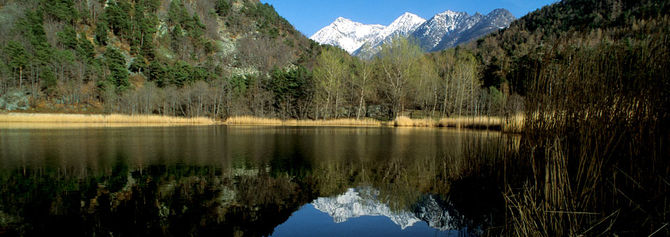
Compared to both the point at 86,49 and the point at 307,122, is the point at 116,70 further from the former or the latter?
the point at 307,122

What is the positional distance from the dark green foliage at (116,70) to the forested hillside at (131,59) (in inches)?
3.9

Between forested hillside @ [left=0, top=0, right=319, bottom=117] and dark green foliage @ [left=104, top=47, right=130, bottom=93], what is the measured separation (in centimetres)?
10

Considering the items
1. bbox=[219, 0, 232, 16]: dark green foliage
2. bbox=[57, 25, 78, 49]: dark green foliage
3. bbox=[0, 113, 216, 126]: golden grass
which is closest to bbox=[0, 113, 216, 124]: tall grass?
bbox=[0, 113, 216, 126]: golden grass

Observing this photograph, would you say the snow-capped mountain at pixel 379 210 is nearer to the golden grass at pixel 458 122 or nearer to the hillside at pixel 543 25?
the golden grass at pixel 458 122

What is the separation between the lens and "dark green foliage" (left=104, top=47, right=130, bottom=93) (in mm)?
36812

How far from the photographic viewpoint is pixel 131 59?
45438 mm

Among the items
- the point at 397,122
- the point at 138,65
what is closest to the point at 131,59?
the point at 138,65

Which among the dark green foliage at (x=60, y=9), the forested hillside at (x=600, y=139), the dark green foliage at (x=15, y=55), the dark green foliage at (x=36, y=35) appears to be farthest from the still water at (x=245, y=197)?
the dark green foliage at (x=60, y=9)

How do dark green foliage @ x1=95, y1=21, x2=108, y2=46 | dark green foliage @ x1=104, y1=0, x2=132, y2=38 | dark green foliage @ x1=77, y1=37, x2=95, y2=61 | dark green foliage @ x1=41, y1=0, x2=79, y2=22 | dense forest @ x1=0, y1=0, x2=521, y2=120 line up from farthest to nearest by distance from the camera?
dark green foliage @ x1=104, y1=0, x2=132, y2=38 → dark green foliage @ x1=95, y1=21, x2=108, y2=46 → dark green foliage @ x1=41, y1=0, x2=79, y2=22 → dark green foliage @ x1=77, y1=37, x2=95, y2=61 → dense forest @ x1=0, y1=0, x2=521, y2=120

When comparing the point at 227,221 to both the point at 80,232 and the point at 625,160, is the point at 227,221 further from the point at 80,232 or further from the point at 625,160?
the point at 625,160

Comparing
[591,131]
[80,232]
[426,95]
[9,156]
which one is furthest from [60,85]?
[591,131]

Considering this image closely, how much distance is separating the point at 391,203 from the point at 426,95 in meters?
33.1

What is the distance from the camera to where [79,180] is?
457 cm

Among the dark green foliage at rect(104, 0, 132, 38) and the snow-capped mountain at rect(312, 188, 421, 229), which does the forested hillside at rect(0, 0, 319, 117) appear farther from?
the snow-capped mountain at rect(312, 188, 421, 229)
